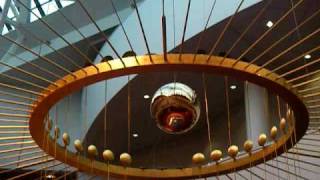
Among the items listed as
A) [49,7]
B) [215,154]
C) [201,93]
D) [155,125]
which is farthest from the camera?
[49,7]

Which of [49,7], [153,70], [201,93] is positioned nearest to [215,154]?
[153,70]

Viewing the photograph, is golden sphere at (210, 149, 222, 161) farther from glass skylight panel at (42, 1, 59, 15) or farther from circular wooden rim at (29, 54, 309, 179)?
glass skylight panel at (42, 1, 59, 15)

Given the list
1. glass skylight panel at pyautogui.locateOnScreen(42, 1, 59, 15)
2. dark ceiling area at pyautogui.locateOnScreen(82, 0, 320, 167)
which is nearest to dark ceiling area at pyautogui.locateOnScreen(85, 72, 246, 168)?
dark ceiling area at pyautogui.locateOnScreen(82, 0, 320, 167)

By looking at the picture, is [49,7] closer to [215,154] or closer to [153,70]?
[215,154]

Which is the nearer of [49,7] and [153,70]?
[153,70]

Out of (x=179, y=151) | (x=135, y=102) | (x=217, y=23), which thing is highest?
(x=217, y=23)

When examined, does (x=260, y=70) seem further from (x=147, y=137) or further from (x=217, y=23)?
(x=147, y=137)

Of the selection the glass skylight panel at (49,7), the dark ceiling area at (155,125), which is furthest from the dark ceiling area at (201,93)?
the glass skylight panel at (49,7)

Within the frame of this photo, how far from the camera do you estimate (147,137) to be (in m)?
15.9

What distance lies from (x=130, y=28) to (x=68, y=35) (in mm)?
2504

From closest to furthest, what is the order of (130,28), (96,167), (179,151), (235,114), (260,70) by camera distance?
(260,70), (96,167), (130,28), (235,114), (179,151)

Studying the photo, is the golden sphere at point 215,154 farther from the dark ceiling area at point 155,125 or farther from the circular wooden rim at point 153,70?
the dark ceiling area at point 155,125

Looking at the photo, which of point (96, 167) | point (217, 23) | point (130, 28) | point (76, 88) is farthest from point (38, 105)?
point (130, 28)

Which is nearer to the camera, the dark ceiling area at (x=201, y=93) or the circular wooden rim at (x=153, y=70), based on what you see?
the circular wooden rim at (x=153, y=70)
